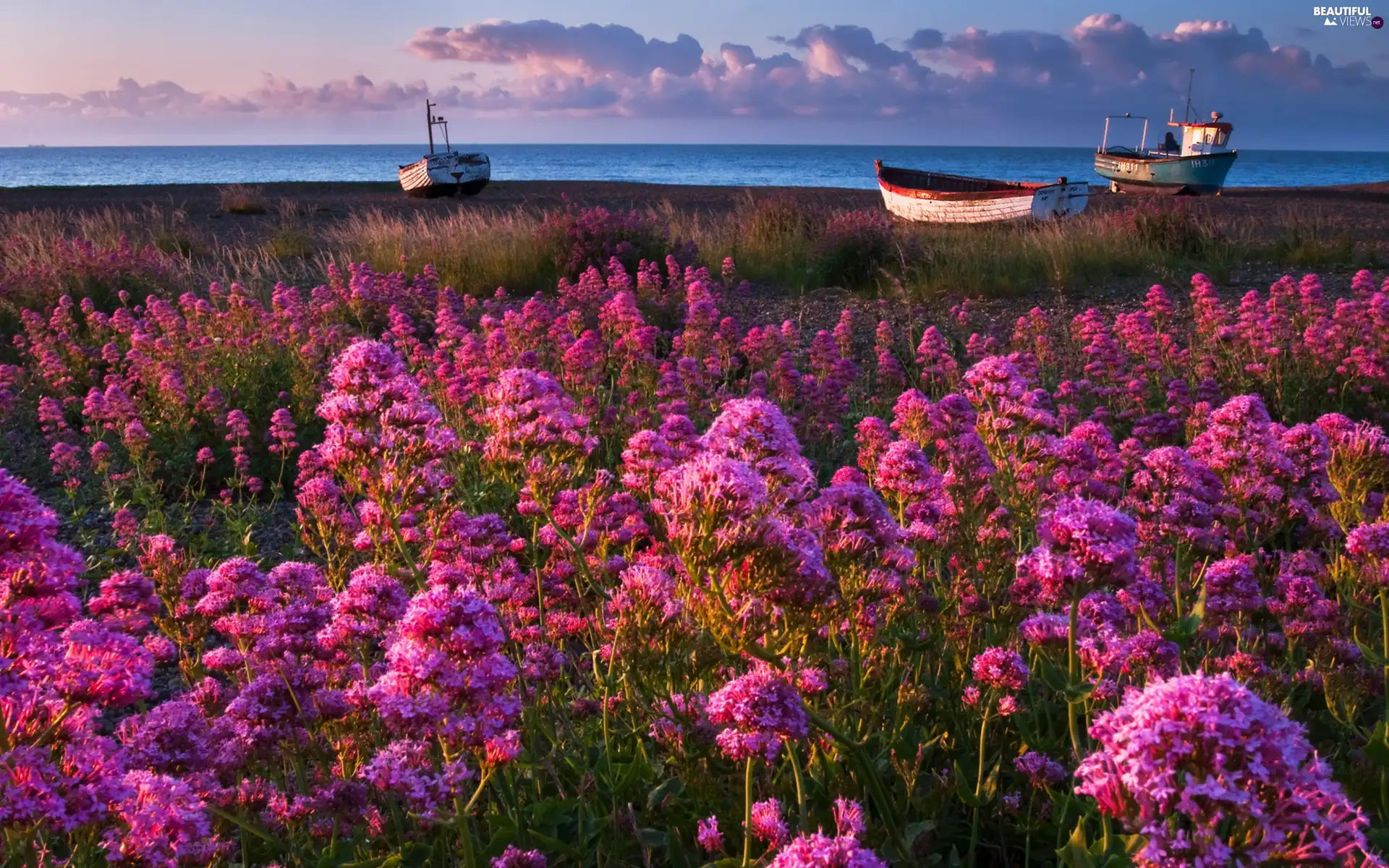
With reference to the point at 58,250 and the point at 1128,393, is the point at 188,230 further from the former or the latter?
the point at 1128,393

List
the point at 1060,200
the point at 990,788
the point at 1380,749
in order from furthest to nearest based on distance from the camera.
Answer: the point at 1060,200
the point at 990,788
the point at 1380,749

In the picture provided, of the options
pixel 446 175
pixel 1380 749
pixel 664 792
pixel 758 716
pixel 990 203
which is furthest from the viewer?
pixel 446 175

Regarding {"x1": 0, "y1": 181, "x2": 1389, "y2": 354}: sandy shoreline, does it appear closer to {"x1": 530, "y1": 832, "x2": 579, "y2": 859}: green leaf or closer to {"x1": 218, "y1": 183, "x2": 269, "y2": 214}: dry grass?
{"x1": 218, "y1": 183, "x2": 269, "y2": 214}: dry grass

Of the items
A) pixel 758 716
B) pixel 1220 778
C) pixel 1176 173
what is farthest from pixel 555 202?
pixel 1220 778

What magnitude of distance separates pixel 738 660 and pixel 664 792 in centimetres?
42

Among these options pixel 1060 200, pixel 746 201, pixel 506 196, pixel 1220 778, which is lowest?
pixel 1220 778

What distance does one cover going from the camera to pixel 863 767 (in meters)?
2.34

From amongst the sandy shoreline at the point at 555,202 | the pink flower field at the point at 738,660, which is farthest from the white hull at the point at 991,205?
the pink flower field at the point at 738,660

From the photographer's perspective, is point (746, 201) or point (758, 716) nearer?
point (758, 716)

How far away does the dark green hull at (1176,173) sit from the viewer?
4569 cm

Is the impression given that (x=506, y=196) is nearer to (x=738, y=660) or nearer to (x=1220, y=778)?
(x=738, y=660)

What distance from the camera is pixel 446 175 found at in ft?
144

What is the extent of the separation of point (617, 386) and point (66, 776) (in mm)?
7041

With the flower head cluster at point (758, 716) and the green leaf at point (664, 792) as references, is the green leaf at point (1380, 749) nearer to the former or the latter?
the flower head cluster at point (758, 716)
